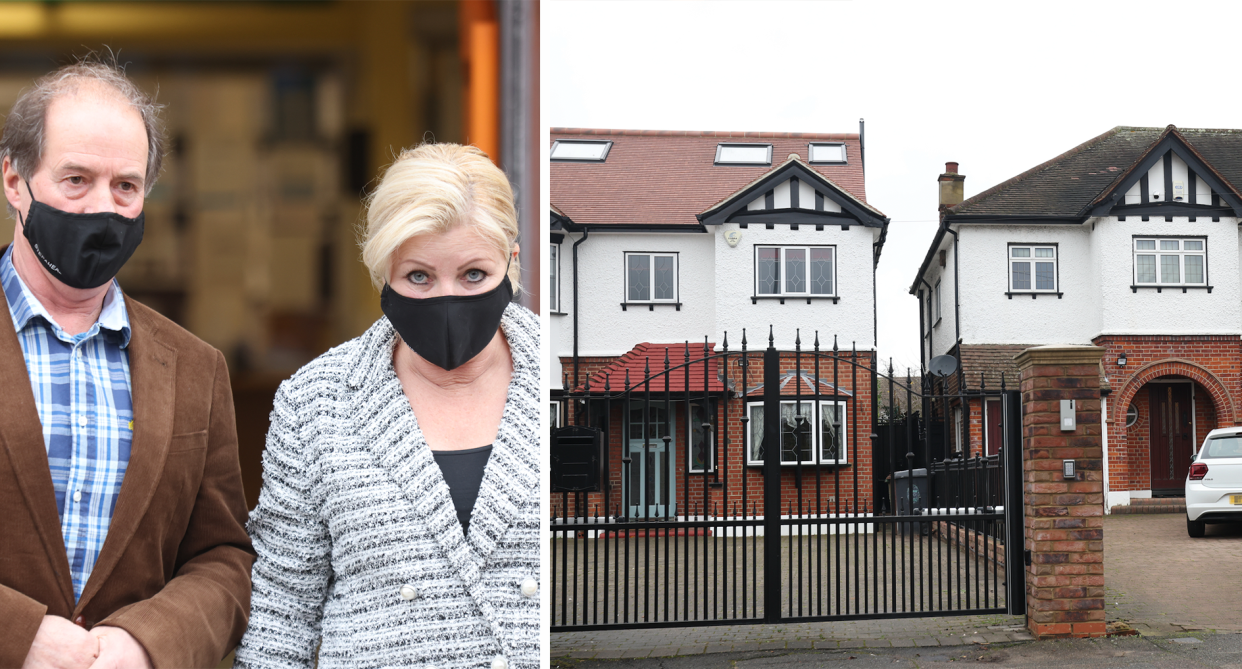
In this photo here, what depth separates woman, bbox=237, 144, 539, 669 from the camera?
1567 millimetres

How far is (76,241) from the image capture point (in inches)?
54.9

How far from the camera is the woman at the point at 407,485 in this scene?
5.14 feet

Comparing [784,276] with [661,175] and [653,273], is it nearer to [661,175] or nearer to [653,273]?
[653,273]

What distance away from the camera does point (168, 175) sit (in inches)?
61.3

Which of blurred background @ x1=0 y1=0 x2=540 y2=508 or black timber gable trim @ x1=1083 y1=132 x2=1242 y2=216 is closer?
blurred background @ x1=0 y1=0 x2=540 y2=508

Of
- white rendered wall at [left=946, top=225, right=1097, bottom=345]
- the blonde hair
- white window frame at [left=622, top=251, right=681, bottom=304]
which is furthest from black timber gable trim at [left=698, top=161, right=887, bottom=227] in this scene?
the blonde hair

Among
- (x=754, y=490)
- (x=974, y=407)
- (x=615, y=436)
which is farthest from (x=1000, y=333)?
(x=615, y=436)

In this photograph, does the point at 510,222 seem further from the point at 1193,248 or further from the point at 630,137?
the point at 1193,248

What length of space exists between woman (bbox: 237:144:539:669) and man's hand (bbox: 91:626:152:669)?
0.66 feet

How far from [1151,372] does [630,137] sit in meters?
10.3

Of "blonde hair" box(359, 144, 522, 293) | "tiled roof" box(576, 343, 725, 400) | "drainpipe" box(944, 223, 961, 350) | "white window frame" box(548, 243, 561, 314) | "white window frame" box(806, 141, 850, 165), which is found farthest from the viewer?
"white window frame" box(806, 141, 850, 165)

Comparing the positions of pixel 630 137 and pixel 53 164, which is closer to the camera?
pixel 53 164

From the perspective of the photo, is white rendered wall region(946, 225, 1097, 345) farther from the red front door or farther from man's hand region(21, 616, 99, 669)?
man's hand region(21, 616, 99, 669)

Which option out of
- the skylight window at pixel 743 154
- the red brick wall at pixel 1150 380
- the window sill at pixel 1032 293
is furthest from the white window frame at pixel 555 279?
the red brick wall at pixel 1150 380
